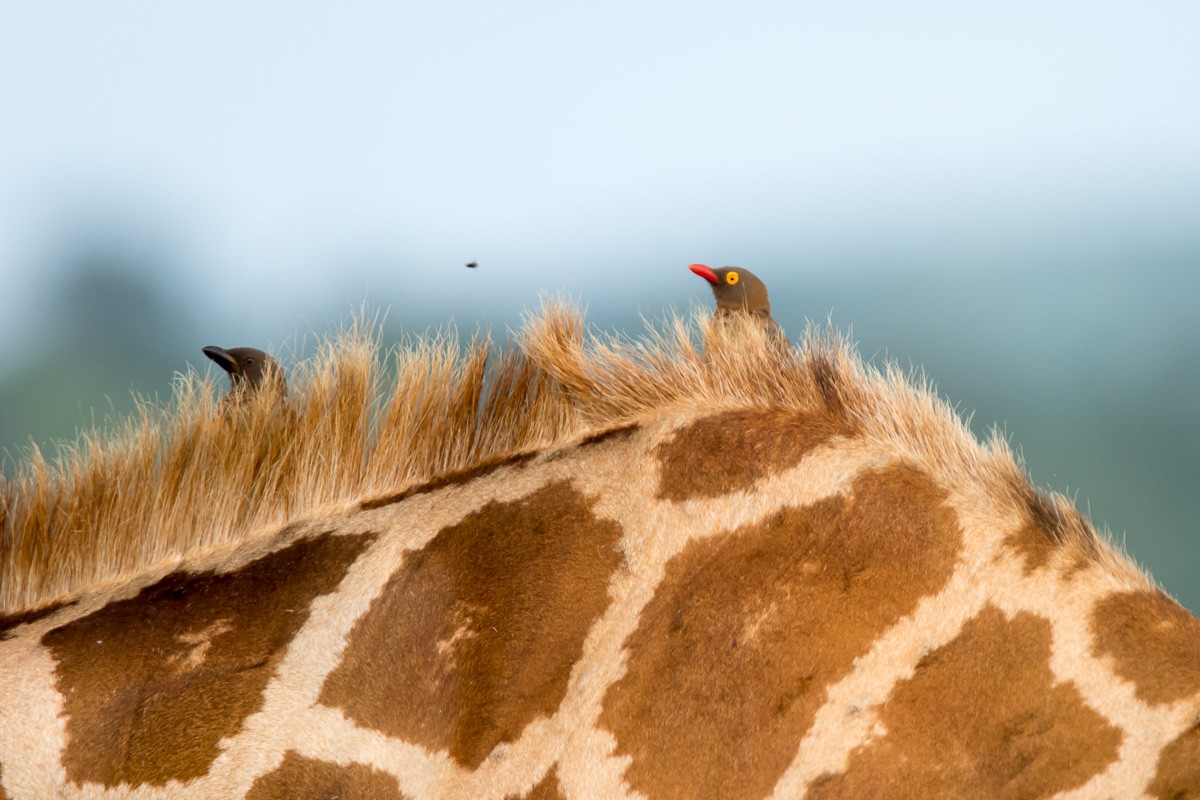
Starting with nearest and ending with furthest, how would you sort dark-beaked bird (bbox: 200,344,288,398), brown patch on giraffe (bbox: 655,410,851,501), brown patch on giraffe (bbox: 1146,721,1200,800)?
brown patch on giraffe (bbox: 1146,721,1200,800), brown patch on giraffe (bbox: 655,410,851,501), dark-beaked bird (bbox: 200,344,288,398)

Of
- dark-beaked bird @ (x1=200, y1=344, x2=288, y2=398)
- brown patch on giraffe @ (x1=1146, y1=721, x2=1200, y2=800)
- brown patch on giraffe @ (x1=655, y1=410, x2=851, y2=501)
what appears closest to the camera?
brown patch on giraffe @ (x1=1146, y1=721, x2=1200, y2=800)

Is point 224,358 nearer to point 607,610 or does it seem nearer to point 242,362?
point 242,362

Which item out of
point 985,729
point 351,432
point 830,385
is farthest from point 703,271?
point 985,729

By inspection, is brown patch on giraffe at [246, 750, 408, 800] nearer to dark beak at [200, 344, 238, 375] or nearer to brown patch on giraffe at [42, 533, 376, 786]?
brown patch on giraffe at [42, 533, 376, 786]

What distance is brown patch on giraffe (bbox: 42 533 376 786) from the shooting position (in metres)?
0.91

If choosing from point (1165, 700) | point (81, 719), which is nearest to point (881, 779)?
point (1165, 700)

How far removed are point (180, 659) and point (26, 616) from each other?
18 centimetres

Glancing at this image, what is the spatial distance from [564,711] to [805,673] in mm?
206

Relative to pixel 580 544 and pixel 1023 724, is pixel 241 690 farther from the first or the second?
pixel 1023 724

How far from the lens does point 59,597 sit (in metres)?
1.01

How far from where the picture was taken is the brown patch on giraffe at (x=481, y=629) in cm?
92

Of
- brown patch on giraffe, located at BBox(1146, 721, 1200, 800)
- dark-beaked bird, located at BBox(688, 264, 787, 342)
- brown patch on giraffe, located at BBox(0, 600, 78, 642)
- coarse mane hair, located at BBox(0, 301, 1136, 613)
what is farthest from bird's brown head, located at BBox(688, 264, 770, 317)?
brown patch on giraffe, located at BBox(0, 600, 78, 642)

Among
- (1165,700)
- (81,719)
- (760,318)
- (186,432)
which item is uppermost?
(760,318)

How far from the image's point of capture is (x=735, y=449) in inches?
37.4
